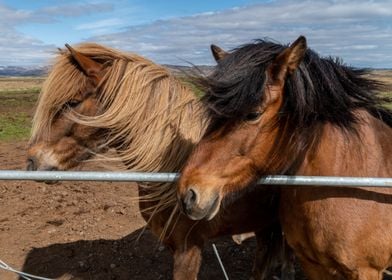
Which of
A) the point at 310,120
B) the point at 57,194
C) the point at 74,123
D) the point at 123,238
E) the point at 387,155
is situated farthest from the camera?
the point at 57,194

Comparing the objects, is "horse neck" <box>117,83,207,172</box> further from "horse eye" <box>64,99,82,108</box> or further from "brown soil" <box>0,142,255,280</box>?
"brown soil" <box>0,142,255,280</box>

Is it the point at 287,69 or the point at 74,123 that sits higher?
the point at 287,69

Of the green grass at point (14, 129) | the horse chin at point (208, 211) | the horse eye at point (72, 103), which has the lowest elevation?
the green grass at point (14, 129)

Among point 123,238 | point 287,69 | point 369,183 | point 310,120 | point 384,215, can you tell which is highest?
point 287,69

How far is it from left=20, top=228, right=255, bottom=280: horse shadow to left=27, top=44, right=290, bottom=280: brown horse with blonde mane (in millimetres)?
1770

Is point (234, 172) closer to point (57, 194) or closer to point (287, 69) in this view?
point (287, 69)

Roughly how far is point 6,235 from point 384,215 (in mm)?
4915

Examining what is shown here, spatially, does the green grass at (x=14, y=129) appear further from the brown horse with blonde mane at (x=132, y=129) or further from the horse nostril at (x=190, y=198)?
the horse nostril at (x=190, y=198)

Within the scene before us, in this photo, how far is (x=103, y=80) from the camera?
3574 millimetres

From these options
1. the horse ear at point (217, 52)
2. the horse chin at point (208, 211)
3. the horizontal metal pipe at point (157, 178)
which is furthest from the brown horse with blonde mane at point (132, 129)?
the horse chin at point (208, 211)

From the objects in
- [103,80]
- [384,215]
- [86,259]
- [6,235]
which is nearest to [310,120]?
[384,215]

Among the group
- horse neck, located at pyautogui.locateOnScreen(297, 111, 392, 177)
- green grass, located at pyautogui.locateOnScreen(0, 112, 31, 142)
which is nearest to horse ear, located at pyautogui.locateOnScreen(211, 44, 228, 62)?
horse neck, located at pyautogui.locateOnScreen(297, 111, 392, 177)

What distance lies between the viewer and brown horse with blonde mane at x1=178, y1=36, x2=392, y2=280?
8.36ft

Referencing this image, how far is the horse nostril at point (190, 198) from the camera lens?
8.16 ft
